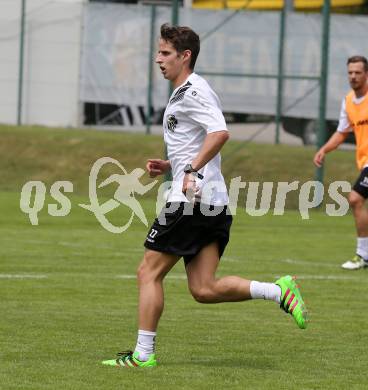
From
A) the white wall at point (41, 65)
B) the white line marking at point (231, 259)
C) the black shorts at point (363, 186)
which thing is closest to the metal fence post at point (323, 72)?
the white wall at point (41, 65)

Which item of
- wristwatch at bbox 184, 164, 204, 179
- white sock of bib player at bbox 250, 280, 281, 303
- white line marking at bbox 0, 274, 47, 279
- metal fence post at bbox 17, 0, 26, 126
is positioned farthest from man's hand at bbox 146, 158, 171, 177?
metal fence post at bbox 17, 0, 26, 126

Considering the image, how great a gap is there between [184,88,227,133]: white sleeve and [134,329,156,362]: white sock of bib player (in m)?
1.29

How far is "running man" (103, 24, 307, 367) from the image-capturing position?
8.59 metres

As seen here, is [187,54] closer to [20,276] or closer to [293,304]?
[293,304]

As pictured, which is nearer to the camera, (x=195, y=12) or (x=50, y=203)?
(x=50, y=203)

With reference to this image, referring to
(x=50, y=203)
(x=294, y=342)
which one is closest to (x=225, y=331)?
(x=294, y=342)

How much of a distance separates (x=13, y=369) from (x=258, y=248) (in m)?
8.86

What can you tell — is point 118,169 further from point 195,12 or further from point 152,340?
point 152,340

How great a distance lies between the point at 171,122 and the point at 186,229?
68 centimetres

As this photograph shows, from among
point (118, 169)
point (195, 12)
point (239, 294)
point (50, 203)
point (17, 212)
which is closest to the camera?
point (239, 294)

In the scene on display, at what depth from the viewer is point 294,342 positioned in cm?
975

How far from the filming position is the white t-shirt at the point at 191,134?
866 cm

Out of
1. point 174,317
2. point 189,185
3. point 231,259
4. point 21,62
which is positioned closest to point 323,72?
point 21,62

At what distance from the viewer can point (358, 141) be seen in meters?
15.6
